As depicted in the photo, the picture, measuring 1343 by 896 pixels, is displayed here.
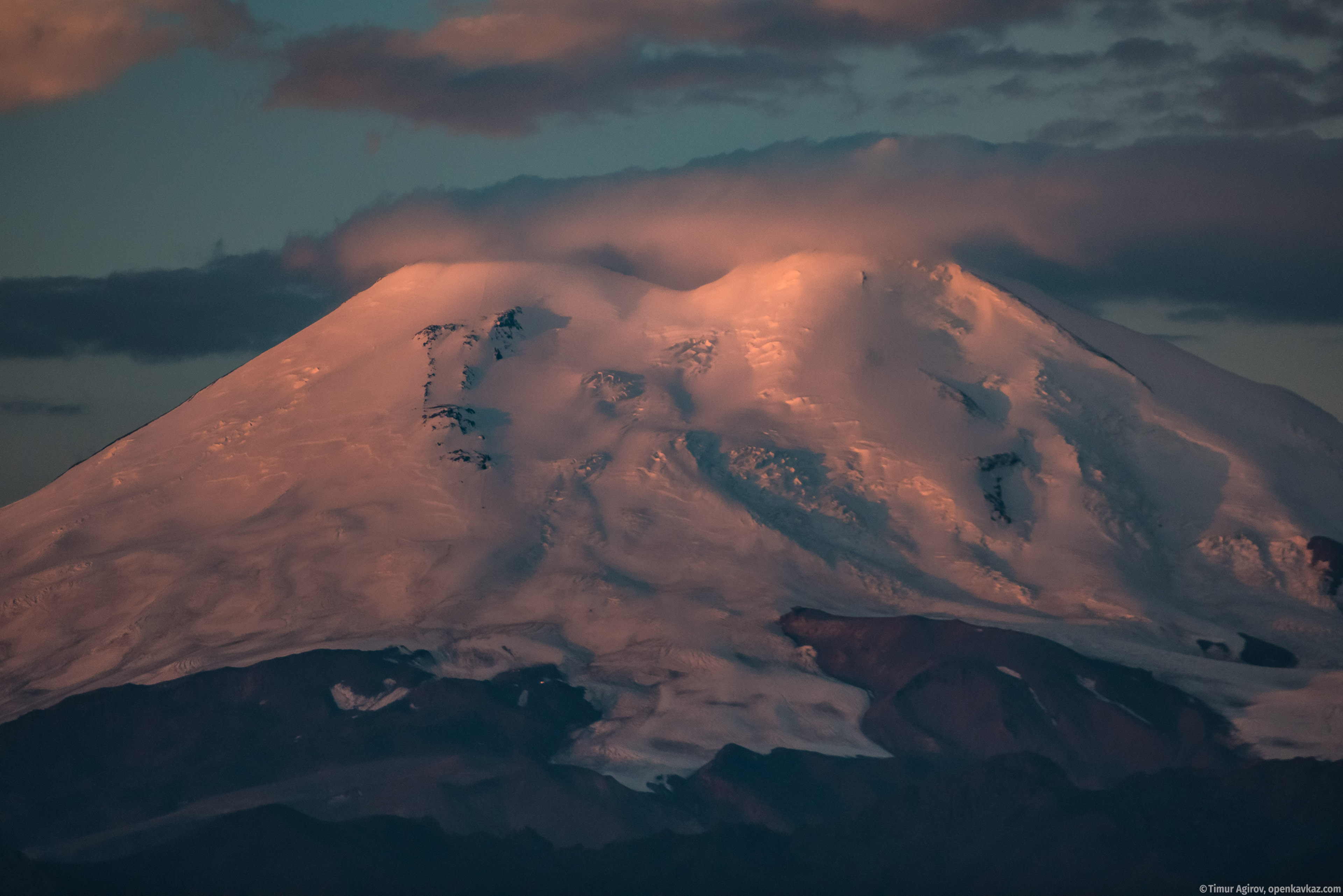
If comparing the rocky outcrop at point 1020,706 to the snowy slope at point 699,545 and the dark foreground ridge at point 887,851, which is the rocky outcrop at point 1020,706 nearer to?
the snowy slope at point 699,545

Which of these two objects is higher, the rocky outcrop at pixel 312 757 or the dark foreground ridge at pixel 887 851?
the dark foreground ridge at pixel 887 851

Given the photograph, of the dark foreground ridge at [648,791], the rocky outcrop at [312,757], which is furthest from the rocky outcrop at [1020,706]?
the rocky outcrop at [312,757]

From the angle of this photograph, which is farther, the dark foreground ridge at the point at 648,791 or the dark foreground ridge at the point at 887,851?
the dark foreground ridge at the point at 648,791

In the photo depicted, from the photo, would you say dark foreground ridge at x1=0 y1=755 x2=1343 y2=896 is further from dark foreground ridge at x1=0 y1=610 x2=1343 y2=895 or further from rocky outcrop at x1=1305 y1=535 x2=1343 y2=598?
rocky outcrop at x1=1305 y1=535 x2=1343 y2=598

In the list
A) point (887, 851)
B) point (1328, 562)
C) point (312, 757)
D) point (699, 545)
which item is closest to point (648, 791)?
point (887, 851)

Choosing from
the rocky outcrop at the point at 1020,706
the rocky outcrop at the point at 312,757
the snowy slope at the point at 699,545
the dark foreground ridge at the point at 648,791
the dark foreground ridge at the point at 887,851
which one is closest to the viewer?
the dark foreground ridge at the point at 887,851
